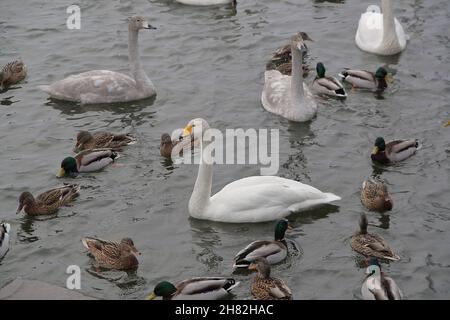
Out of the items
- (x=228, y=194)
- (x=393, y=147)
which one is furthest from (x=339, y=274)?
(x=393, y=147)

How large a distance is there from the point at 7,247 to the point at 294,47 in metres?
5.47

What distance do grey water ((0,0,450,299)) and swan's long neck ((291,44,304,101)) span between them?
1.48ft

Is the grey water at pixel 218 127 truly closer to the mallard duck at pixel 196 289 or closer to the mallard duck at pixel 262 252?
the mallard duck at pixel 262 252

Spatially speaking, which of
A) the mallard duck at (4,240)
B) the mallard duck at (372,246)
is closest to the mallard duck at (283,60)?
the mallard duck at (372,246)

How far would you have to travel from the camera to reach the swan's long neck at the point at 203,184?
39.5ft

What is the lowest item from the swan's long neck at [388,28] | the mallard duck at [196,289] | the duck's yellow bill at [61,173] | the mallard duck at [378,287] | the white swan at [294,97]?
the duck's yellow bill at [61,173]

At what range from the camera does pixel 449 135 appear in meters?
14.0

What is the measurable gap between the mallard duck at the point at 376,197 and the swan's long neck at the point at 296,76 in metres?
2.94

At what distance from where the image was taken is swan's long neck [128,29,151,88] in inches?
619

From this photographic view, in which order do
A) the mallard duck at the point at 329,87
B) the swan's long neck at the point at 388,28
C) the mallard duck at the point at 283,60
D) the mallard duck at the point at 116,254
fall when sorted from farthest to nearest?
the swan's long neck at the point at 388,28 < the mallard duck at the point at 283,60 < the mallard duck at the point at 329,87 < the mallard duck at the point at 116,254

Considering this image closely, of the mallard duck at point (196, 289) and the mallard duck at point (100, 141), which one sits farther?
the mallard duck at point (100, 141)

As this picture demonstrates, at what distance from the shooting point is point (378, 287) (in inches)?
394

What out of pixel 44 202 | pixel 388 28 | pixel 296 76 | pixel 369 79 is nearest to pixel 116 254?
pixel 44 202
